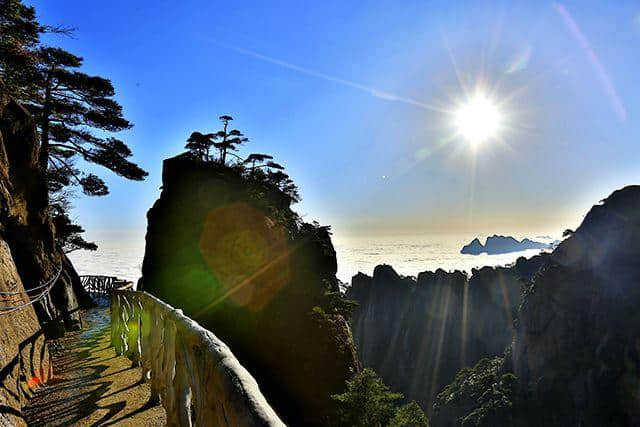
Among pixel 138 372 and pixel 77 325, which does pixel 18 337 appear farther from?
pixel 77 325

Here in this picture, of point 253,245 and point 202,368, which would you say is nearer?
point 202,368

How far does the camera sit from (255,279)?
57.3 ft

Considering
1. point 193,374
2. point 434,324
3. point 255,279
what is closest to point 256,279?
point 255,279

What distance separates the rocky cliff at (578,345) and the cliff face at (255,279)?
40919 millimetres

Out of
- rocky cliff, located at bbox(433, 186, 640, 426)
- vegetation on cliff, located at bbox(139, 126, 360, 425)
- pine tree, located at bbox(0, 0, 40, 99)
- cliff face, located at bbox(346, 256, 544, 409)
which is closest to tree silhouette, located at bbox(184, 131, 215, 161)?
vegetation on cliff, located at bbox(139, 126, 360, 425)

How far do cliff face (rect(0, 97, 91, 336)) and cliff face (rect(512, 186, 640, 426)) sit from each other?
53.5m

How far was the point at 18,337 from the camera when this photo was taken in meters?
5.12

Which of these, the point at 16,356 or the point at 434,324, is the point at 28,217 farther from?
the point at 434,324

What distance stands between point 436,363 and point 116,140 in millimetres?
85861

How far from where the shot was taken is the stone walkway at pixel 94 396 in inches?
173

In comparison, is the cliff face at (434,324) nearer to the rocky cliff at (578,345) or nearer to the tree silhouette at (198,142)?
the rocky cliff at (578,345)

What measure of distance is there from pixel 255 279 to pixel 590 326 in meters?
49.4

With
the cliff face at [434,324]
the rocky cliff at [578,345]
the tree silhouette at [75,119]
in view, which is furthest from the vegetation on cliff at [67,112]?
the cliff face at [434,324]

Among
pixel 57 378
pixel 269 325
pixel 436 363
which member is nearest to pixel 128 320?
pixel 57 378
